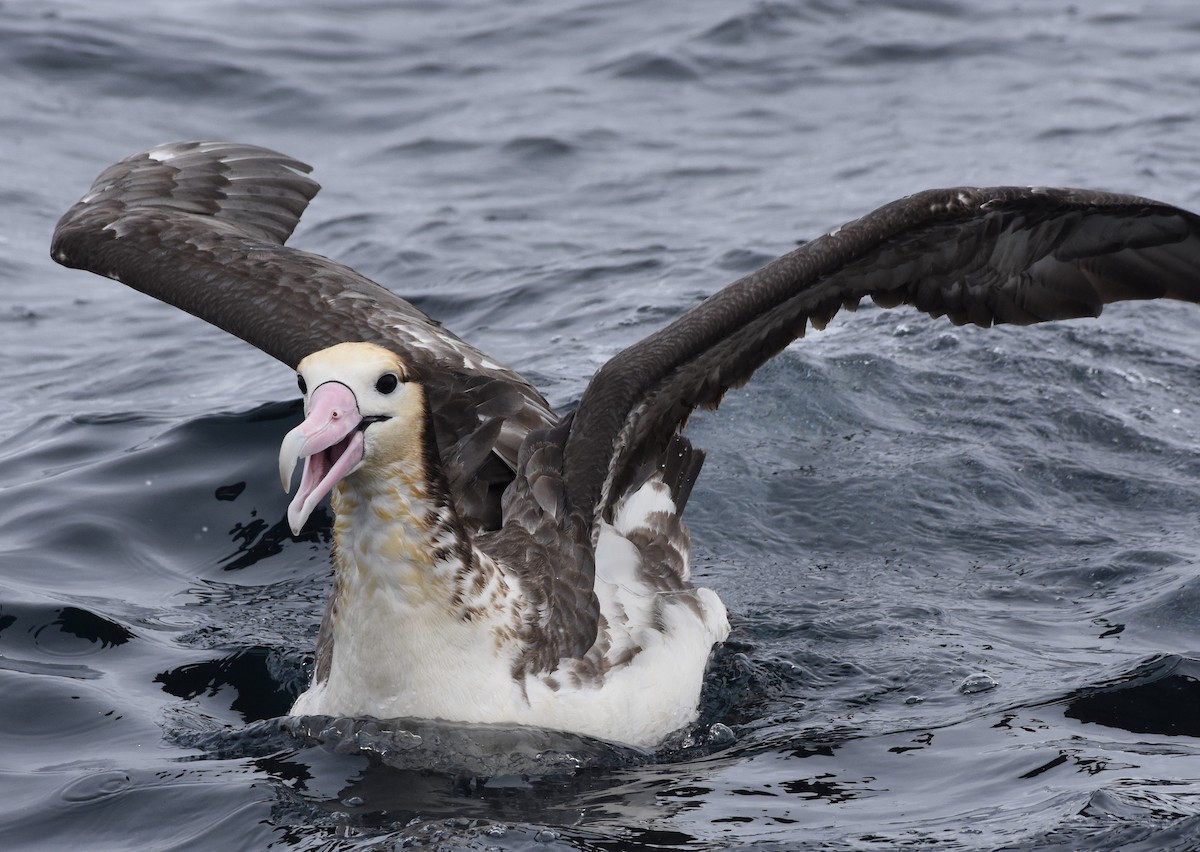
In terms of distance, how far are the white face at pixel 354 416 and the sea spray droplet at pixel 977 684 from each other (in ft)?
8.94

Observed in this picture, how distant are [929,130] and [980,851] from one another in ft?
38.9

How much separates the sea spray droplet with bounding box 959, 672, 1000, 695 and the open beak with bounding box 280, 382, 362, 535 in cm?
297

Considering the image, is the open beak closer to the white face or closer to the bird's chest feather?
the white face

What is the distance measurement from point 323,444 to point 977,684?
3240 millimetres

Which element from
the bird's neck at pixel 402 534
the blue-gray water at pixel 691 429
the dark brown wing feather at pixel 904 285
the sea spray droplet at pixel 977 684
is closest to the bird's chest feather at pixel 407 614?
the bird's neck at pixel 402 534

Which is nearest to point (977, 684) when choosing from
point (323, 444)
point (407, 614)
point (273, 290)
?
point (407, 614)

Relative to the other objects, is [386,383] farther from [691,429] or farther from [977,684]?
[691,429]

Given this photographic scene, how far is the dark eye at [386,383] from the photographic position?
19.7ft

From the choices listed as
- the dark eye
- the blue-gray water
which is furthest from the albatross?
the blue-gray water

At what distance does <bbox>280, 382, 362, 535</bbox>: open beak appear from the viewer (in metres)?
5.54

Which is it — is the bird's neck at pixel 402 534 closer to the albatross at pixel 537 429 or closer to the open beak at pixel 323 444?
the albatross at pixel 537 429

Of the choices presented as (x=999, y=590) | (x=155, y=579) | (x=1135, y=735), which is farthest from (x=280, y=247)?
(x=1135, y=735)

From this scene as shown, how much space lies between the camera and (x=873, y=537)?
9.13 metres

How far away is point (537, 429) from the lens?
7906 mm
